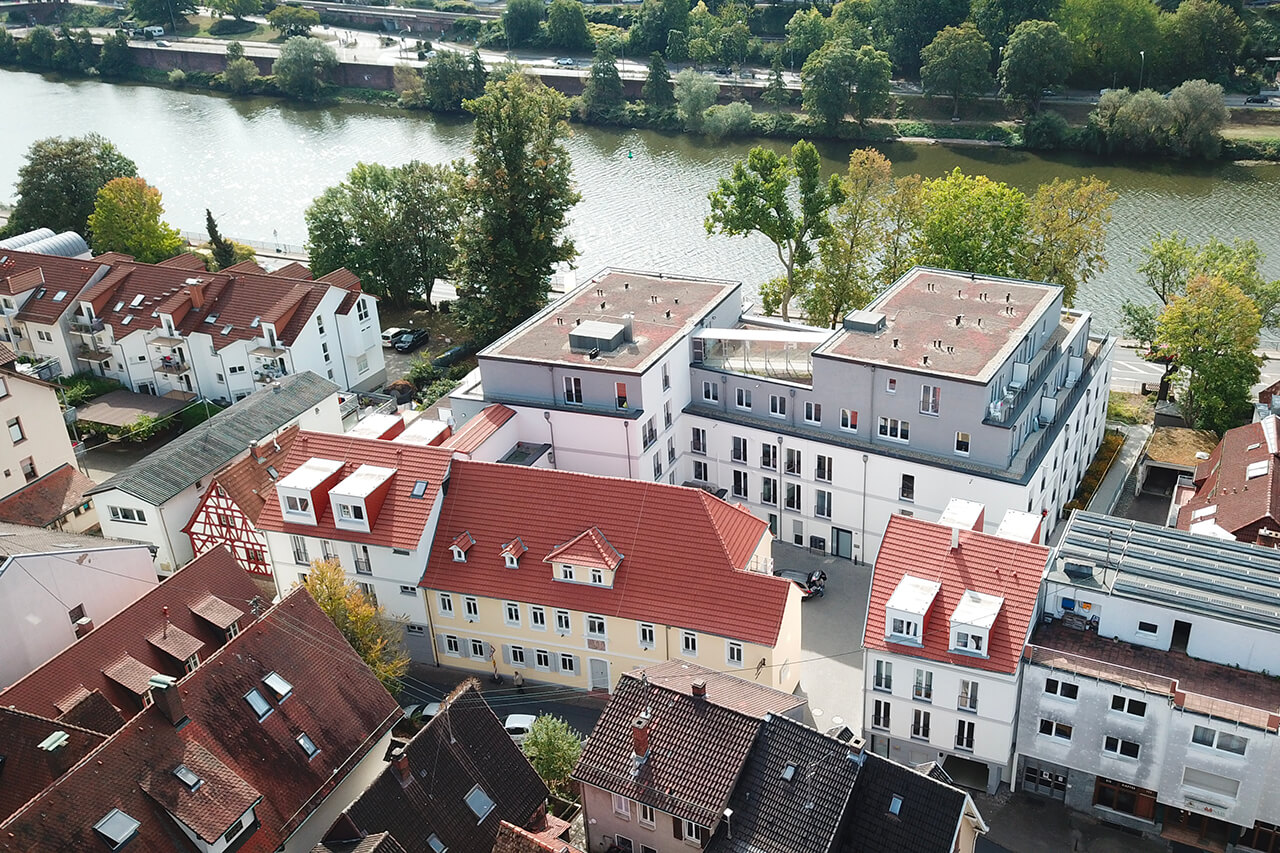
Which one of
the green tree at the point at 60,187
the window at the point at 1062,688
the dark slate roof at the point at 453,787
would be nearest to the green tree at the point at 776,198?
the window at the point at 1062,688

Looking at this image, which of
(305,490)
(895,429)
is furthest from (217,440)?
(895,429)

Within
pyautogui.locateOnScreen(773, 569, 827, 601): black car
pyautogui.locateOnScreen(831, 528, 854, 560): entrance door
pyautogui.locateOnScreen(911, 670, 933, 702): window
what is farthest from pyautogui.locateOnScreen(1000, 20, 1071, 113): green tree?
pyautogui.locateOnScreen(911, 670, 933, 702): window

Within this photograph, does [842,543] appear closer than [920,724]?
No

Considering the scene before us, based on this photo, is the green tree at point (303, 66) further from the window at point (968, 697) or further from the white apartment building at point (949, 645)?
Answer: the window at point (968, 697)

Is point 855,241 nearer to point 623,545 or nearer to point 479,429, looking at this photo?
point 479,429

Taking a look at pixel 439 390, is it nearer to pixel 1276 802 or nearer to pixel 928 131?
pixel 1276 802
